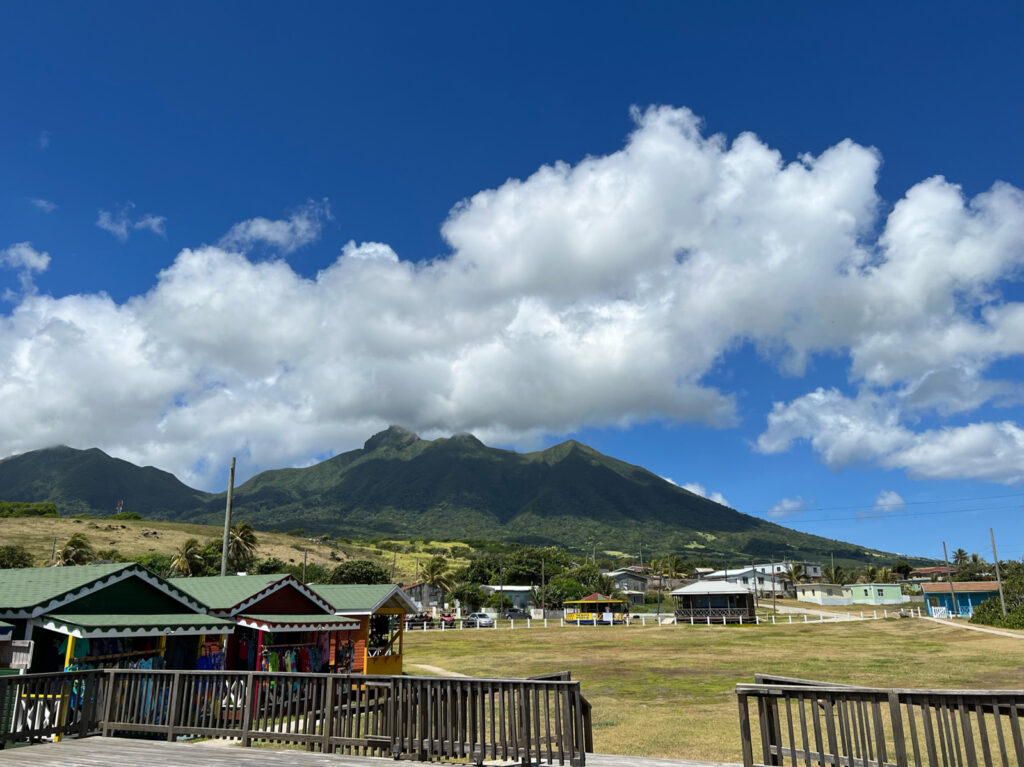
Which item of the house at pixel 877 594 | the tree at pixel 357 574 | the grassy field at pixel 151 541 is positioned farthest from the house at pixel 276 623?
the house at pixel 877 594

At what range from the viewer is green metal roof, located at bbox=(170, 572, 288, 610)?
21656 millimetres

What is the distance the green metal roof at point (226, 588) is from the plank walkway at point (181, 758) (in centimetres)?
872

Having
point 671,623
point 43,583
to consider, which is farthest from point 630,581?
point 43,583

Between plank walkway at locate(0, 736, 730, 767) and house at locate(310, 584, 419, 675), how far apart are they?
12.5 meters

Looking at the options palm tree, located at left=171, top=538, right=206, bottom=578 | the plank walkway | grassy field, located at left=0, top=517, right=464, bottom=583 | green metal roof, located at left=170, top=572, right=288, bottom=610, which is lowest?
the plank walkway

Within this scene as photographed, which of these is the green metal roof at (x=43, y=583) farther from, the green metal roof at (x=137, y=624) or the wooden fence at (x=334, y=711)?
the wooden fence at (x=334, y=711)

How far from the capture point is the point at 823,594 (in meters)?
116

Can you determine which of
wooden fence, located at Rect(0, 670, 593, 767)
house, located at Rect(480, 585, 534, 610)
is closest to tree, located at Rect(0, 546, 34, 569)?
house, located at Rect(480, 585, 534, 610)

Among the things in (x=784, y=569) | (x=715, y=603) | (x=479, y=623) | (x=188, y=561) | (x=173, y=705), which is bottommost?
(x=479, y=623)

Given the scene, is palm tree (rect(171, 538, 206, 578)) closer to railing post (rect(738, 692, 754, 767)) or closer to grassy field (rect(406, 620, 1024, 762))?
grassy field (rect(406, 620, 1024, 762))

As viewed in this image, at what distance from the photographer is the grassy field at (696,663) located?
1834cm

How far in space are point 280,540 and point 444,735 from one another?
434 feet

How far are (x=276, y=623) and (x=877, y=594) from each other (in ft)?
359

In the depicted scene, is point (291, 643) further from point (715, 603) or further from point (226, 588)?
point (715, 603)
